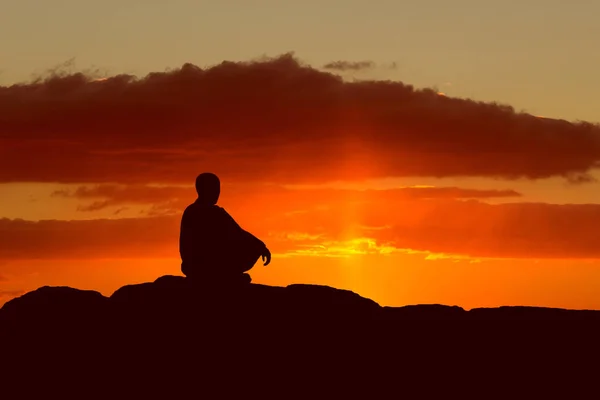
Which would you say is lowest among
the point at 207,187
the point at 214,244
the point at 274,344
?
the point at 274,344

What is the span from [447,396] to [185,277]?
804 cm

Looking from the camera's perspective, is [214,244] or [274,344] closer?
[214,244]

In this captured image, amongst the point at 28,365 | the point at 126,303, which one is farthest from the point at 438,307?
the point at 28,365

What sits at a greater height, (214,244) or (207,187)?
(207,187)

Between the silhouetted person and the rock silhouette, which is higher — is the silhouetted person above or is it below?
above

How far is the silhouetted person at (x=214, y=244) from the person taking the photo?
36.4 meters

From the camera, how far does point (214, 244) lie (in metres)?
36.4

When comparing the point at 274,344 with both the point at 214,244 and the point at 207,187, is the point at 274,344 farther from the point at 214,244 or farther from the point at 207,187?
the point at 207,187

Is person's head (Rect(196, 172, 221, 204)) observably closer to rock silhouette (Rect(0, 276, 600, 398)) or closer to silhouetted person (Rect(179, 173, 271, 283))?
silhouetted person (Rect(179, 173, 271, 283))

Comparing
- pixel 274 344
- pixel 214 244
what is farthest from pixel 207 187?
pixel 274 344

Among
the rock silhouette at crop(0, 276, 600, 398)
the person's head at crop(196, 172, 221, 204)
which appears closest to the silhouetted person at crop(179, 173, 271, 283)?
the person's head at crop(196, 172, 221, 204)

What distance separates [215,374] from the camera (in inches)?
1420

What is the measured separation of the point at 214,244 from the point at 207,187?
63.7 inches

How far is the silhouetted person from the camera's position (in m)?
36.4
